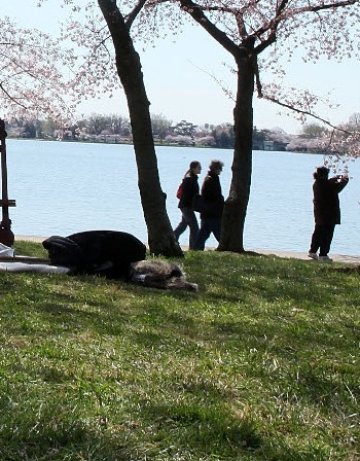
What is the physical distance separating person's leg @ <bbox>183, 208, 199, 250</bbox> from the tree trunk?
0.47 meters

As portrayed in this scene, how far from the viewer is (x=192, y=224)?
17969 mm

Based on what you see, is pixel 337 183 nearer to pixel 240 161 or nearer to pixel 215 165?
pixel 240 161

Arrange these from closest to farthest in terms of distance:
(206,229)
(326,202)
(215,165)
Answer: (215,165)
(326,202)
(206,229)

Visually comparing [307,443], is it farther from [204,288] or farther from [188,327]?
[204,288]


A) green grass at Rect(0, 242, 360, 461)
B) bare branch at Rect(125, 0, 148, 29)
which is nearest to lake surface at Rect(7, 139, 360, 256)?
bare branch at Rect(125, 0, 148, 29)

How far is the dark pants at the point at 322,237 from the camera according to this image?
58.6 ft

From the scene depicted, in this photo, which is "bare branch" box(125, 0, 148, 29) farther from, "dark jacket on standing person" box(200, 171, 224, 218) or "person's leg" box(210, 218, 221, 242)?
"person's leg" box(210, 218, 221, 242)

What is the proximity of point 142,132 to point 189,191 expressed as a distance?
408cm

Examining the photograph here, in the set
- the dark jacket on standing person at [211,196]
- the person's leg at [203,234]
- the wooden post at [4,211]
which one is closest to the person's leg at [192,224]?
the person's leg at [203,234]

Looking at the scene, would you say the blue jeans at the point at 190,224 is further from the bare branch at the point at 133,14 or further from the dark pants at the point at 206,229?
the bare branch at the point at 133,14

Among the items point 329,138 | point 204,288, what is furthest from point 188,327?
point 329,138

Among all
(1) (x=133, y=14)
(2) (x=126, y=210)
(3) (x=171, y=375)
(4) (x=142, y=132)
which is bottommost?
(2) (x=126, y=210)

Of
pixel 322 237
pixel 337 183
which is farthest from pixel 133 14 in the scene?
pixel 322 237

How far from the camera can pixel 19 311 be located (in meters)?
7.15
